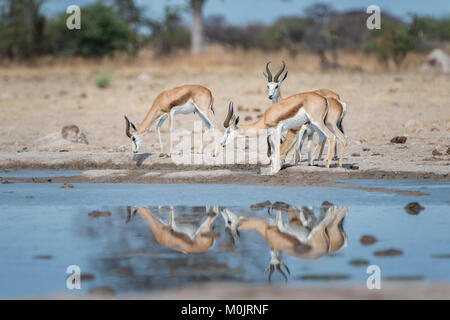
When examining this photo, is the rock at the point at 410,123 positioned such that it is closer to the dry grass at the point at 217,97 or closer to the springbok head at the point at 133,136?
the dry grass at the point at 217,97

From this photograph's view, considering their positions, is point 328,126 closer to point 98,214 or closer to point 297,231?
point 297,231

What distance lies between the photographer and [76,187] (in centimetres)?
959

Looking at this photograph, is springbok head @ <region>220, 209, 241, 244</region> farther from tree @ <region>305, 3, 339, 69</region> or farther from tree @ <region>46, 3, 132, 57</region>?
tree @ <region>46, 3, 132, 57</region>

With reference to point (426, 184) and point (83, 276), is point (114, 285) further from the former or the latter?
point (426, 184)

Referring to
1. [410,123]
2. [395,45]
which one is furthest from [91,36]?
[410,123]

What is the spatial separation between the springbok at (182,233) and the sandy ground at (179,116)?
3.29 meters

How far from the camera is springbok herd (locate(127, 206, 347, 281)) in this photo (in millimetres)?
6098

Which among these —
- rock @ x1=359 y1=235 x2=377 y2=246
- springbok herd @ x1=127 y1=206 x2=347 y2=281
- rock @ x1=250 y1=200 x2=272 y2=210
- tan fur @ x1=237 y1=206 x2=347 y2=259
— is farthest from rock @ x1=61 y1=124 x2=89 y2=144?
rock @ x1=359 y1=235 x2=377 y2=246

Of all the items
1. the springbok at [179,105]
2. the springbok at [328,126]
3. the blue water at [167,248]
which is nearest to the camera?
the blue water at [167,248]

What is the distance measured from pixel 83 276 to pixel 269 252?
1.52 m

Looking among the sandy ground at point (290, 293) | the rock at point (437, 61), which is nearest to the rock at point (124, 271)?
the sandy ground at point (290, 293)

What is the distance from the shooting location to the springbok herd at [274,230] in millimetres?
6098

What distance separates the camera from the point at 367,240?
6270 millimetres

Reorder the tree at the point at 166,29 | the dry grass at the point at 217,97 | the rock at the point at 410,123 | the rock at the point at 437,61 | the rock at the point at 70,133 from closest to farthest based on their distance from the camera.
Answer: the rock at the point at 70,133 < the dry grass at the point at 217,97 < the rock at the point at 410,123 < the rock at the point at 437,61 < the tree at the point at 166,29
